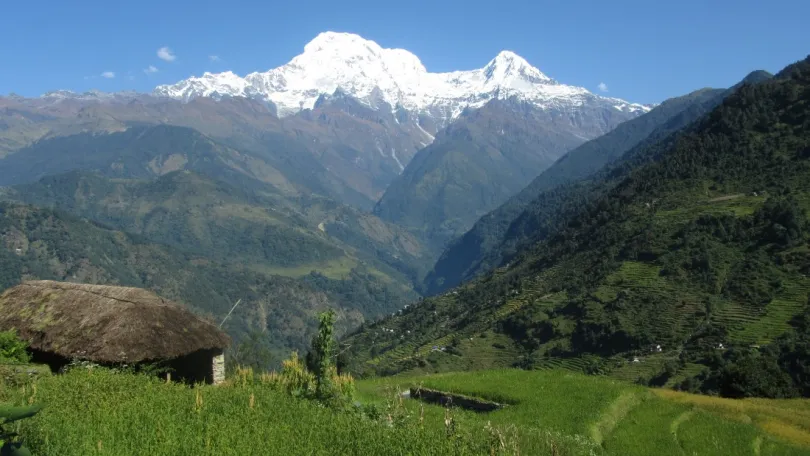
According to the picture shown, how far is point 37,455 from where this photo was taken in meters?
11.3

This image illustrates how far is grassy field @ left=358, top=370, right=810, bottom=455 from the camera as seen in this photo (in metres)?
17.8

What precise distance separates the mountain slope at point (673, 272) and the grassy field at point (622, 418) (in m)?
50.7

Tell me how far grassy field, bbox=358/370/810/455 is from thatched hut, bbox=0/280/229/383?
678 centimetres

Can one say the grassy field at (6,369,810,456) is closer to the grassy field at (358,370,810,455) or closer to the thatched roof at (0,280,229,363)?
the grassy field at (358,370,810,455)

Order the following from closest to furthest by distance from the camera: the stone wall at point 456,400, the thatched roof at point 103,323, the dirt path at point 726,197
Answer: the thatched roof at point 103,323 < the stone wall at point 456,400 < the dirt path at point 726,197

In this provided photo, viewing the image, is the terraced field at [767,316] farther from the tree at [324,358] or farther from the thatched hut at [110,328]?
the thatched hut at [110,328]

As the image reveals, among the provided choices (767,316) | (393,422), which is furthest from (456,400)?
(767,316)

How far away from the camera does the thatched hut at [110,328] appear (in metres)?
22.1

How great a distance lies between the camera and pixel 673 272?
92188 millimetres

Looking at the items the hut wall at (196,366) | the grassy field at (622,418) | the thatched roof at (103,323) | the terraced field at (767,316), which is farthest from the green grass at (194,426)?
the terraced field at (767,316)

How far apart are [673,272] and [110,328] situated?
86.0 metres

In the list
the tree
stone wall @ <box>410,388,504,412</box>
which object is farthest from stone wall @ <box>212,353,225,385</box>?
stone wall @ <box>410,388,504,412</box>

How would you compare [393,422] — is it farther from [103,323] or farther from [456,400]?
[103,323]

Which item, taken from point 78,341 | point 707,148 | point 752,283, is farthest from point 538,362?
point 78,341
